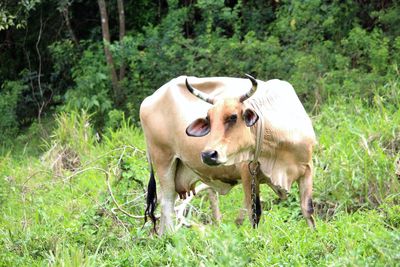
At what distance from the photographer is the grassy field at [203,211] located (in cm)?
519

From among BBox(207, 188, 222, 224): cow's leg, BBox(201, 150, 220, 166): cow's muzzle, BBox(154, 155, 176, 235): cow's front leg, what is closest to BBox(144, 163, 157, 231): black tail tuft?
BBox(154, 155, 176, 235): cow's front leg

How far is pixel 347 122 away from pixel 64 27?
6.73 meters

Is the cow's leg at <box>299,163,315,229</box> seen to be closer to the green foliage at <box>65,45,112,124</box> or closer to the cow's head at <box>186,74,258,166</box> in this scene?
the cow's head at <box>186,74,258,166</box>

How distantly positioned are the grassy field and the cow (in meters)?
0.31

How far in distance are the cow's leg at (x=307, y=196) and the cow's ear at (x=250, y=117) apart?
63 centimetres

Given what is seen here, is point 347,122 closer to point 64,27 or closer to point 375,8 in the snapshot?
point 375,8

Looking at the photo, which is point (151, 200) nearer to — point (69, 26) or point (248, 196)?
point (248, 196)

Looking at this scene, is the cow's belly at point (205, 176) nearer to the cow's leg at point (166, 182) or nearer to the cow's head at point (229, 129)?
the cow's leg at point (166, 182)

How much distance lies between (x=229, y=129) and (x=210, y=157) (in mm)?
276

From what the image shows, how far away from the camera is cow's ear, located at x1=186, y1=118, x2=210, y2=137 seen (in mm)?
6156

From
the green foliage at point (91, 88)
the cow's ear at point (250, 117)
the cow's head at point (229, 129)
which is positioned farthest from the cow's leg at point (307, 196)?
the green foliage at point (91, 88)

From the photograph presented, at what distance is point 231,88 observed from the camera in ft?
21.9

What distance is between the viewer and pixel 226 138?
19.4 ft

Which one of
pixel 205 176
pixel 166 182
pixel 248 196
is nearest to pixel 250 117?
pixel 248 196
